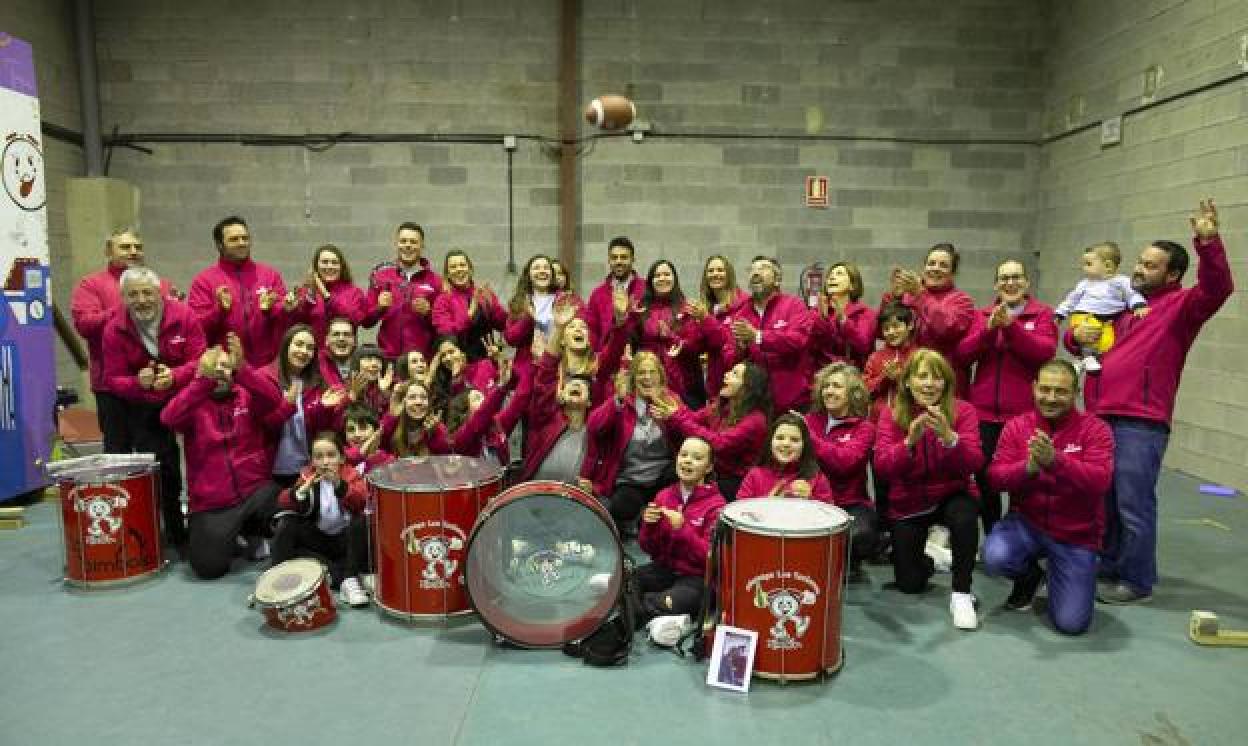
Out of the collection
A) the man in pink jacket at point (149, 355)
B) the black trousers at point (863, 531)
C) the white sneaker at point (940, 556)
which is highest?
the man in pink jacket at point (149, 355)

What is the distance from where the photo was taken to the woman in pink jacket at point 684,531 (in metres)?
3.81

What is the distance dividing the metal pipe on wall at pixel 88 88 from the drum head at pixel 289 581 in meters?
6.78

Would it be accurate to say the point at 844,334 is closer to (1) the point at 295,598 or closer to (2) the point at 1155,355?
(2) the point at 1155,355

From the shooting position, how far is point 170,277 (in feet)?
29.2

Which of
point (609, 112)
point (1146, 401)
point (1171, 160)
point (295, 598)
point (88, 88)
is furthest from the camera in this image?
point (88, 88)

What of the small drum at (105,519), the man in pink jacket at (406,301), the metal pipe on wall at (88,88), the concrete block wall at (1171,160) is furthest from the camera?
the metal pipe on wall at (88,88)

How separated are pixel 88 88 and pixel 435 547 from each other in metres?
7.65

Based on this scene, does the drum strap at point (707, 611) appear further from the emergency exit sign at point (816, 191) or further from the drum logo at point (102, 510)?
the emergency exit sign at point (816, 191)

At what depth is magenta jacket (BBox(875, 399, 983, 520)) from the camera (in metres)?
A: 4.10

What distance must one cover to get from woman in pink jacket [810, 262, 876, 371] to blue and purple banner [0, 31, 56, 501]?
5415 mm

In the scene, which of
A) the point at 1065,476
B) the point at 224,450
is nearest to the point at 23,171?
the point at 224,450

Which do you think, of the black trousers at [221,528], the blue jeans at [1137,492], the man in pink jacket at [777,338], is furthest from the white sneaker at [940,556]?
the black trousers at [221,528]

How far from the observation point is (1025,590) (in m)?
4.14

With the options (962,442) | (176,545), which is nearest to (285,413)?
(176,545)
